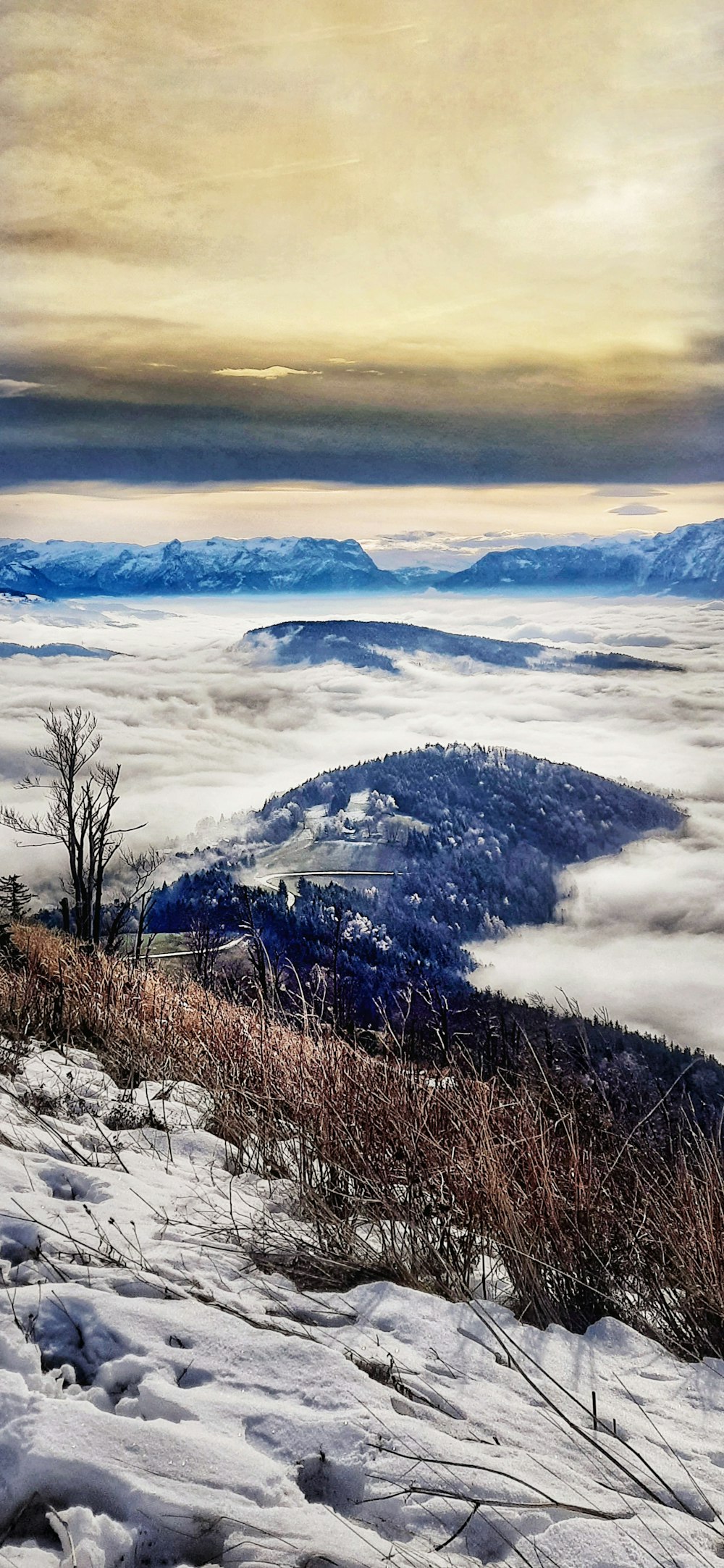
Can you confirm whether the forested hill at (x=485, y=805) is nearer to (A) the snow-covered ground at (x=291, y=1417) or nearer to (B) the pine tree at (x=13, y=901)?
(B) the pine tree at (x=13, y=901)

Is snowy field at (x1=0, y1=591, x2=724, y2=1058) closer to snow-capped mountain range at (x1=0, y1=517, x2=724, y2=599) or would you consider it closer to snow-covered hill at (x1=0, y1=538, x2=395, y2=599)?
snow-capped mountain range at (x1=0, y1=517, x2=724, y2=599)

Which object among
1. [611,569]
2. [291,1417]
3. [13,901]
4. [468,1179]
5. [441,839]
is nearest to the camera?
[291,1417]

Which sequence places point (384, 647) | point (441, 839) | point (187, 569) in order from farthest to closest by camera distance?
1. point (441, 839)
2. point (187, 569)
3. point (384, 647)

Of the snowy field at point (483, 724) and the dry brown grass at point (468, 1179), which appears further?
the snowy field at point (483, 724)

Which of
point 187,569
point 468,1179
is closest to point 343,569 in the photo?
point 187,569

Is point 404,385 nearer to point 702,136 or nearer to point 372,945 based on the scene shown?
point 702,136

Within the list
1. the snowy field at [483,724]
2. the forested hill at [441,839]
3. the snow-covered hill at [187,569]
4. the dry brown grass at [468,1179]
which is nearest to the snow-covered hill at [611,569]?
the snowy field at [483,724]

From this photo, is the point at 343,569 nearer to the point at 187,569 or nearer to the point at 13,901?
the point at 187,569
